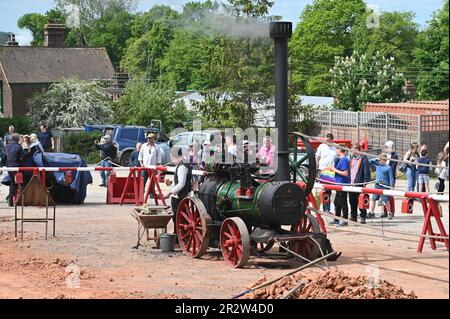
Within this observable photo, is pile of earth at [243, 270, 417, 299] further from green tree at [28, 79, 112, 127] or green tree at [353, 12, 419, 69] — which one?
green tree at [353, 12, 419, 69]

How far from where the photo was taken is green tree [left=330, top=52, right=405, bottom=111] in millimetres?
47969

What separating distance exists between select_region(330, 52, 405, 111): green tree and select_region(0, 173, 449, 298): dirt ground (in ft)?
107

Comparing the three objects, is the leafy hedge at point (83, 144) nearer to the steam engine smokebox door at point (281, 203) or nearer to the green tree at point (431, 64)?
the green tree at point (431, 64)

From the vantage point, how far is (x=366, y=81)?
48188mm

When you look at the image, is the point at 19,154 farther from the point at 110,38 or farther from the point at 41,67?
the point at 110,38

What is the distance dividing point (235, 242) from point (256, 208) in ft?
1.73

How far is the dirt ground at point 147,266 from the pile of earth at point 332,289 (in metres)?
0.60

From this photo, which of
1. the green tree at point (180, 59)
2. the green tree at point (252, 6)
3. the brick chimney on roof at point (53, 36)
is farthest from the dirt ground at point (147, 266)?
the brick chimney on roof at point (53, 36)

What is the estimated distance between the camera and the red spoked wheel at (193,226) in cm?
1210

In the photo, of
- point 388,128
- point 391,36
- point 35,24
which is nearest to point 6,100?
point 391,36

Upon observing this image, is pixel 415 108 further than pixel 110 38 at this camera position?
No
